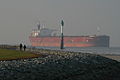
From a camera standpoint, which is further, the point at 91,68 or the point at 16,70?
the point at 91,68

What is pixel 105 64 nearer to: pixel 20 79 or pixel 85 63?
pixel 85 63

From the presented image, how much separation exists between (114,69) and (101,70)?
11.8 ft

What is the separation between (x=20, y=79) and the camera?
2078 cm

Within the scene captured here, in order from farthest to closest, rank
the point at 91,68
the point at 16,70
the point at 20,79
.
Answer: the point at 91,68, the point at 16,70, the point at 20,79

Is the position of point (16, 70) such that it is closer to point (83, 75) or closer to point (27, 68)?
point (27, 68)

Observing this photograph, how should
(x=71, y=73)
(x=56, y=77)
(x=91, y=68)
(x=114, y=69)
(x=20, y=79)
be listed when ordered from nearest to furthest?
(x=20, y=79)
(x=56, y=77)
(x=71, y=73)
(x=91, y=68)
(x=114, y=69)

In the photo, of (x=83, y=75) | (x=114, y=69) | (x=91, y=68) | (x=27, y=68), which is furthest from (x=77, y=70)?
(x=114, y=69)

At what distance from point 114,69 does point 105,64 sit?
1.44 m

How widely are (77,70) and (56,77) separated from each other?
4.49 meters

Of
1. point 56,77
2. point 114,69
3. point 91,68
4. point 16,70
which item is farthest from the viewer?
point 114,69

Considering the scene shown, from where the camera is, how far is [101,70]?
104 feet

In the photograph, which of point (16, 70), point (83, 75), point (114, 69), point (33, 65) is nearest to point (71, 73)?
point (83, 75)

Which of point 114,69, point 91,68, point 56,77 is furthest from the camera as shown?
point 114,69

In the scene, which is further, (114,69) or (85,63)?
(114,69)
